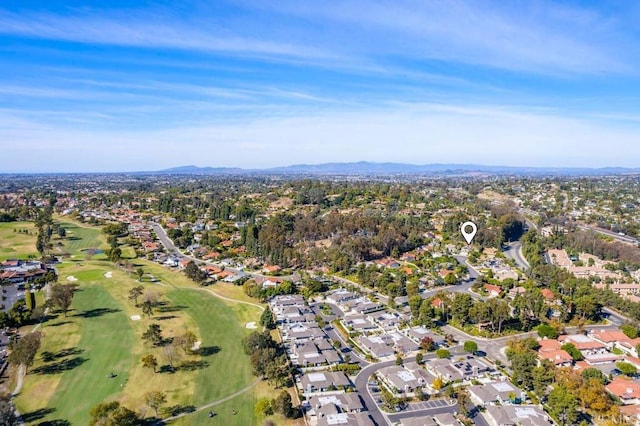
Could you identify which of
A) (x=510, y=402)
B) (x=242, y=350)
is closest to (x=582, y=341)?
(x=510, y=402)

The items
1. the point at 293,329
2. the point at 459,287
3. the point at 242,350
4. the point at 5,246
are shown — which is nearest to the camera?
the point at 242,350

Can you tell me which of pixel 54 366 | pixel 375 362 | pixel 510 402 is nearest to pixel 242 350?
pixel 375 362

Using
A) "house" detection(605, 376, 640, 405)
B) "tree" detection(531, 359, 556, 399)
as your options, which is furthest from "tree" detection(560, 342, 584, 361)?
"tree" detection(531, 359, 556, 399)

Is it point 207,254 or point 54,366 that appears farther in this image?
point 207,254

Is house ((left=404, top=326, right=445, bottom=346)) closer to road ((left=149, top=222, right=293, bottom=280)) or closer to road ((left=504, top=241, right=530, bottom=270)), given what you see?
road ((left=149, top=222, right=293, bottom=280))

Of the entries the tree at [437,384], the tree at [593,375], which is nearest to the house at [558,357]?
the tree at [593,375]

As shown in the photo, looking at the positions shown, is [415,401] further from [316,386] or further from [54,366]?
[54,366]

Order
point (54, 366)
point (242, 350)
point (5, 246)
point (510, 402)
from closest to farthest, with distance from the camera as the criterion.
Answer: point (510, 402)
point (54, 366)
point (242, 350)
point (5, 246)
